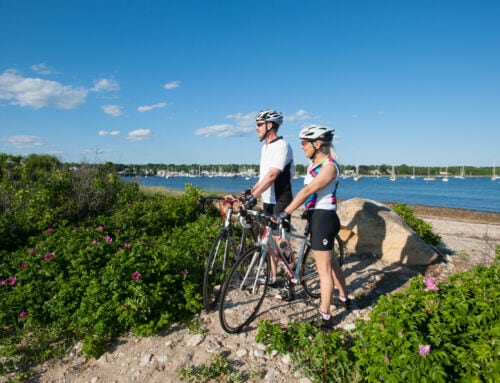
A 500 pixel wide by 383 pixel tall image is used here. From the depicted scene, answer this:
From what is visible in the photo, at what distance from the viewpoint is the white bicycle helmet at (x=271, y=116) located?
457cm

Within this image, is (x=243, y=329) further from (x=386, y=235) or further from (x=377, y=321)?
(x=386, y=235)

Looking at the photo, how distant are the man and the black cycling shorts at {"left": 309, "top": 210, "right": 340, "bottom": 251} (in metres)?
0.78

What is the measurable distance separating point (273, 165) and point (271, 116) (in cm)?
76

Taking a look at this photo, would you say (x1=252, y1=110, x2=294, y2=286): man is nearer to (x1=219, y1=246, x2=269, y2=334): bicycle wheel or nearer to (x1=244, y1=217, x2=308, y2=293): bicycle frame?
(x1=244, y1=217, x2=308, y2=293): bicycle frame

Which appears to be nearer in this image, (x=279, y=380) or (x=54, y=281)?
(x=279, y=380)

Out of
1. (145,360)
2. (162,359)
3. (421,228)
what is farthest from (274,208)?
(421,228)

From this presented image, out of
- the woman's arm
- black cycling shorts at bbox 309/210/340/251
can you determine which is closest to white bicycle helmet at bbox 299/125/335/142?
the woman's arm

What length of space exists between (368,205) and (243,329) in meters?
4.80

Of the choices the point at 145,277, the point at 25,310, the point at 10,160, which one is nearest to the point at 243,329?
the point at 145,277

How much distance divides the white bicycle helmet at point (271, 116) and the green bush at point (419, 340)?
9.22ft

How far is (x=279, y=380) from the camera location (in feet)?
10.3

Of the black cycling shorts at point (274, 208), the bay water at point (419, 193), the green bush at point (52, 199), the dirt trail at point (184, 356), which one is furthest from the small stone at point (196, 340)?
the bay water at point (419, 193)

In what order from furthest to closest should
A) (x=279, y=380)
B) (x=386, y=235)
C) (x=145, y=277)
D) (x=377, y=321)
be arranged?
(x=386, y=235) < (x=145, y=277) < (x=279, y=380) < (x=377, y=321)

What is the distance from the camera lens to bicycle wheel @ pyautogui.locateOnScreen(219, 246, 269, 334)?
395cm
